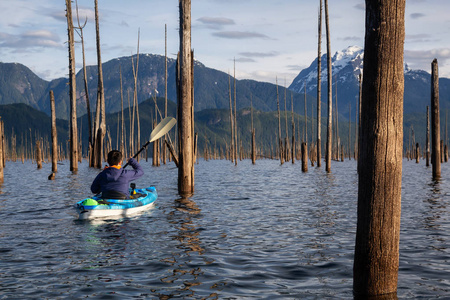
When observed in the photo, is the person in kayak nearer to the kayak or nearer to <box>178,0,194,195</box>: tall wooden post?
Result: the kayak

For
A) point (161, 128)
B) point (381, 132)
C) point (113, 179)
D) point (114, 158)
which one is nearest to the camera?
point (381, 132)

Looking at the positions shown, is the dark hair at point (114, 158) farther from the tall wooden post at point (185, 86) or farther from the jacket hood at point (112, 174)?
the tall wooden post at point (185, 86)

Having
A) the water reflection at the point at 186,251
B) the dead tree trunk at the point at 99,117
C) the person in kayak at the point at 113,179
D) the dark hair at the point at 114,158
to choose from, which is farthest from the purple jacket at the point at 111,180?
the dead tree trunk at the point at 99,117

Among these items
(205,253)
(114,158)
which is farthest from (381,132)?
(114,158)

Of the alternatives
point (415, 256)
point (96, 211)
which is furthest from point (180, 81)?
point (415, 256)

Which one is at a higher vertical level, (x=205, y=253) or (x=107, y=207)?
(x=107, y=207)

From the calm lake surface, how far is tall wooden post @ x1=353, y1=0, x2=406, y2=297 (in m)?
1.01

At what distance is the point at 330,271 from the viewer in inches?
265

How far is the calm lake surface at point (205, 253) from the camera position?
5.90m

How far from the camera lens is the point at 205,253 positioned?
791cm

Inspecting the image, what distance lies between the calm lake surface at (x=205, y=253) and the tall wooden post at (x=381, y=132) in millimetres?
1012

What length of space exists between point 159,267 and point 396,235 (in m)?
3.51

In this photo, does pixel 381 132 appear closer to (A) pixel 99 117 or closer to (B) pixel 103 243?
(B) pixel 103 243

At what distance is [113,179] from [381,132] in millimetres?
8301
